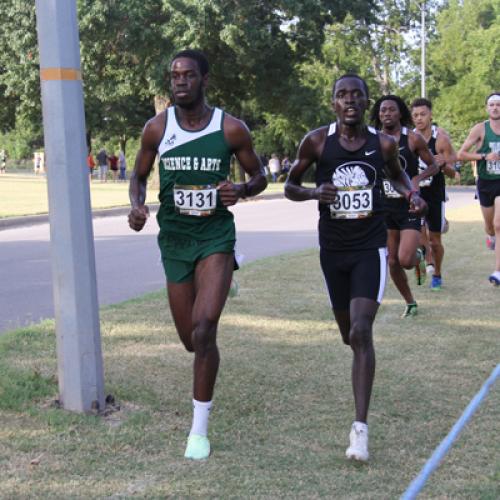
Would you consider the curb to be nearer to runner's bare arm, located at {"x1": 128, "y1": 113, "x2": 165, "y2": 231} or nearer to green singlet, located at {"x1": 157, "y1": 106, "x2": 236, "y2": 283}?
runner's bare arm, located at {"x1": 128, "y1": 113, "x2": 165, "y2": 231}

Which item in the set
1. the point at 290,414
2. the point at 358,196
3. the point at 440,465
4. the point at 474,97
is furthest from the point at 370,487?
the point at 474,97

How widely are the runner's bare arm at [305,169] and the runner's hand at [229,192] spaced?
1.54 ft

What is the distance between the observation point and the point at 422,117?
9.74 meters

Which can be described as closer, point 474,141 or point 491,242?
point 474,141

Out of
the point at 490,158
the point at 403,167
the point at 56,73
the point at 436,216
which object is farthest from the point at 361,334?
the point at 490,158

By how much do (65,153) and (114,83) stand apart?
108ft

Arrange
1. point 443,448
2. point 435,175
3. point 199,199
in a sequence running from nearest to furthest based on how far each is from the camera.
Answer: point 443,448 → point 199,199 → point 435,175

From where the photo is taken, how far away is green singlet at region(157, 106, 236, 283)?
494 centimetres

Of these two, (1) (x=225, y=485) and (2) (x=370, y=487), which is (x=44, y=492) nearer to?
(1) (x=225, y=485)

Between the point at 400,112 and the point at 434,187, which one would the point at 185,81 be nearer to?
the point at 400,112

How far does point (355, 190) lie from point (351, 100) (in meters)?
0.52

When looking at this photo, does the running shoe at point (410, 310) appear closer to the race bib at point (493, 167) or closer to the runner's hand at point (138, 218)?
the race bib at point (493, 167)

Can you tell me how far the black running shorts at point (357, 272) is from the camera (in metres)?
5.04

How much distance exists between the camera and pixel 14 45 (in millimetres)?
34781
